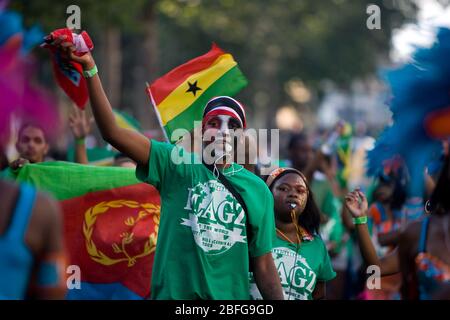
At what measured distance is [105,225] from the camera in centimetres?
756

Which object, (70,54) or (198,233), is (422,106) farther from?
(70,54)

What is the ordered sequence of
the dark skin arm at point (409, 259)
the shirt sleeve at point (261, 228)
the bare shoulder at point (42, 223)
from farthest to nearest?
the shirt sleeve at point (261, 228)
the dark skin arm at point (409, 259)
the bare shoulder at point (42, 223)

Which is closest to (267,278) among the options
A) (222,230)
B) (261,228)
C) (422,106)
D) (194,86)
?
(261,228)

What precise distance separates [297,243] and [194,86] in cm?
159

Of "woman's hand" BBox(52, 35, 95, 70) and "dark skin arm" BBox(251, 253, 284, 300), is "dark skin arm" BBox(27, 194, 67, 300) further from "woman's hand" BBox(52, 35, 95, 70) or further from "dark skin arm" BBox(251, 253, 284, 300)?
"dark skin arm" BBox(251, 253, 284, 300)

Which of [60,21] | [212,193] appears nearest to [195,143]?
[212,193]

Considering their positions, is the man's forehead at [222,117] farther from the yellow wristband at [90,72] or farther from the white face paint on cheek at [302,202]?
the white face paint on cheek at [302,202]

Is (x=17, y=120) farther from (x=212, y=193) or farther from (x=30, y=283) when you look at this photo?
(x=212, y=193)

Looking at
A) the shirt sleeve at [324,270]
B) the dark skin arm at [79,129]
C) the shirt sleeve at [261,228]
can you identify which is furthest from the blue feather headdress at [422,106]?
the dark skin arm at [79,129]

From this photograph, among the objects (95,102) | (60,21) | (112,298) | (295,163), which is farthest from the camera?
(60,21)

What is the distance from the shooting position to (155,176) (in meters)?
5.34

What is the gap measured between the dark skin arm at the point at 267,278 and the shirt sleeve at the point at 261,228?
5cm

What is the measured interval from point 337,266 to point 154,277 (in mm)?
6350

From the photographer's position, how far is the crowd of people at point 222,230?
11.6ft
